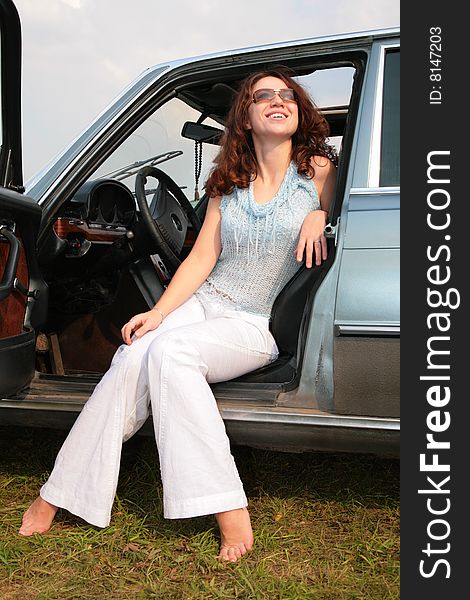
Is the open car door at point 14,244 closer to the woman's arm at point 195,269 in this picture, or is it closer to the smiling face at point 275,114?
the woman's arm at point 195,269

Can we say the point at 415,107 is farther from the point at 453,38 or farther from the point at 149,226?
the point at 149,226

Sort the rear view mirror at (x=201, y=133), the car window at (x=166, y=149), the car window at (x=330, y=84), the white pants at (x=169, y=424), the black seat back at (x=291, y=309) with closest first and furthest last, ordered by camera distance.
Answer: the white pants at (x=169, y=424) < the black seat back at (x=291, y=309) < the car window at (x=330, y=84) < the car window at (x=166, y=149) < the rear view mirror at (x=201, y=133)

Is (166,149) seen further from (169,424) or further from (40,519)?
(40,519)

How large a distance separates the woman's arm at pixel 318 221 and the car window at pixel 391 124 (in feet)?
0.80

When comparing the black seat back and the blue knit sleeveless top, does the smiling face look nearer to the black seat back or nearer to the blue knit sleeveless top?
the blue knit sleeveless top

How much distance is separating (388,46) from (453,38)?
0.37m

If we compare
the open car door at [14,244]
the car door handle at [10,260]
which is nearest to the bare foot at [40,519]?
the open car door at [14,244]

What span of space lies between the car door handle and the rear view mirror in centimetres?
120

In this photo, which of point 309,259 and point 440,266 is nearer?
point 440,266

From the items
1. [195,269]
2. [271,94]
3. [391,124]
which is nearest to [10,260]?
[195,269]

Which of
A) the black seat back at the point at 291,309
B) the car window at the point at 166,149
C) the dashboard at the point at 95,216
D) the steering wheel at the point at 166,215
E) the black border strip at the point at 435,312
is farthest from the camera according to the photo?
the car window at the point at 166,149

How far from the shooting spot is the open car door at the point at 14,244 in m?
2.27

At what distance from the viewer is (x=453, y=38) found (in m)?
2.08

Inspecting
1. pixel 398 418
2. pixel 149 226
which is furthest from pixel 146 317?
pixel 398 418
